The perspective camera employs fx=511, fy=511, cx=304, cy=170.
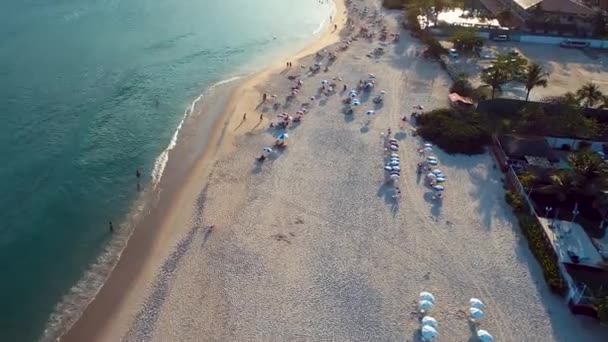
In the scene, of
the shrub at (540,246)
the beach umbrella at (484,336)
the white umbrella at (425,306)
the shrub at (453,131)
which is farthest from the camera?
the shrub at (453,131)

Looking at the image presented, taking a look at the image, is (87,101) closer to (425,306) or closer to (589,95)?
(425,306)

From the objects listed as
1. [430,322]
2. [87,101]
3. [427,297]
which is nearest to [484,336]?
[430,322]

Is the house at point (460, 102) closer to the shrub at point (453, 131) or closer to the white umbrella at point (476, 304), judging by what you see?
the shrub at point (453, 131)

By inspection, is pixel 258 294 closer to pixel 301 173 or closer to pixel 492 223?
pixel 301 173

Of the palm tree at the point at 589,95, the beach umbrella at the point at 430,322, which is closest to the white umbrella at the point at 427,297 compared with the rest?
the beach umbrella at the point at 430,322

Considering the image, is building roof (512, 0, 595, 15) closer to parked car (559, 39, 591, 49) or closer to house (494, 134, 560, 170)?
parked car (559, 39, 591, 49)

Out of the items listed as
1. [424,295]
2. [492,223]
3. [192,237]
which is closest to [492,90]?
[492,223]

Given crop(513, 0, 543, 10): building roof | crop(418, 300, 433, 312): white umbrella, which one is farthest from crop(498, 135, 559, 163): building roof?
crop(513, 0, 543, 10): building roof
